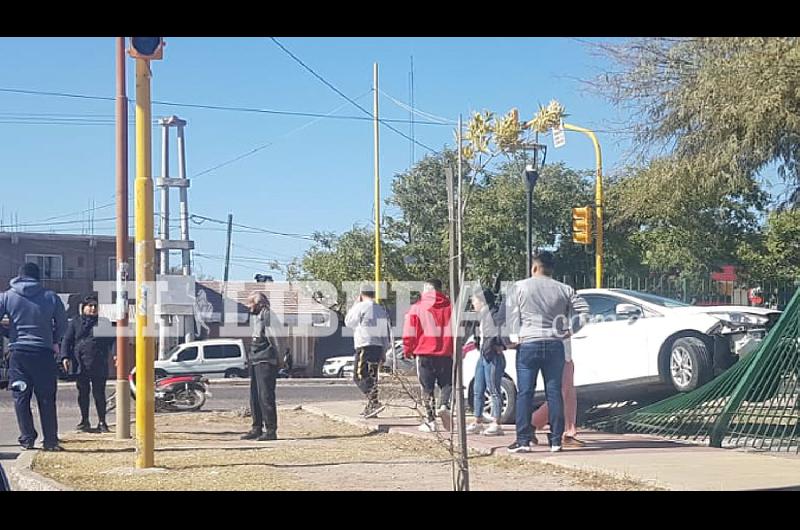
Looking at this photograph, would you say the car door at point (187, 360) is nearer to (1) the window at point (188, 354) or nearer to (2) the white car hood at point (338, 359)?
(1) the window at point (188, 354)

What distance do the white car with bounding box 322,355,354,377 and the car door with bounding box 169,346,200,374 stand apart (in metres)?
3.96

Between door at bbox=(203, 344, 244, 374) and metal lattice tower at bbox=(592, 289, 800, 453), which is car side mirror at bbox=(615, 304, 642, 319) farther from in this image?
door at bbox=(203, 344, 244, 374)

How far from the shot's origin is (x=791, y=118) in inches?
457

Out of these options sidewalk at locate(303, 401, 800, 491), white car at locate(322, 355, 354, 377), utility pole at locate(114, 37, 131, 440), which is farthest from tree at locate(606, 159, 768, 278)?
white car at locate(322, 355, 354, 377)

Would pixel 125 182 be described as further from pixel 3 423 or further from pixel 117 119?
pixel 3 423

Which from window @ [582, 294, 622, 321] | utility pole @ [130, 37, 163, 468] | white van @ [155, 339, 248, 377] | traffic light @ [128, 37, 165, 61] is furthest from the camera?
white van @ [155, 339, 248, 377]

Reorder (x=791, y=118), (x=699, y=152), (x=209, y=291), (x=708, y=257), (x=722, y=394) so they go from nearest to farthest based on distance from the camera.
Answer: (x=722, y=394) → (x=791, y=118) → (x=699, y=152) → (x=708, y=257) → (x=209, y=291)

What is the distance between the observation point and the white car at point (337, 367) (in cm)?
3212

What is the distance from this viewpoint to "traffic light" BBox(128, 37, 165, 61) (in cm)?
830

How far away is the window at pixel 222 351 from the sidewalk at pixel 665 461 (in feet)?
69.0

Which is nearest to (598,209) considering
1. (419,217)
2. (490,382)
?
(490,382)

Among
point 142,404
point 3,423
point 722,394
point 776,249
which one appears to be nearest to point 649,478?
point 722,394

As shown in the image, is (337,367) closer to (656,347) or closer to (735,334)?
(656,347)
